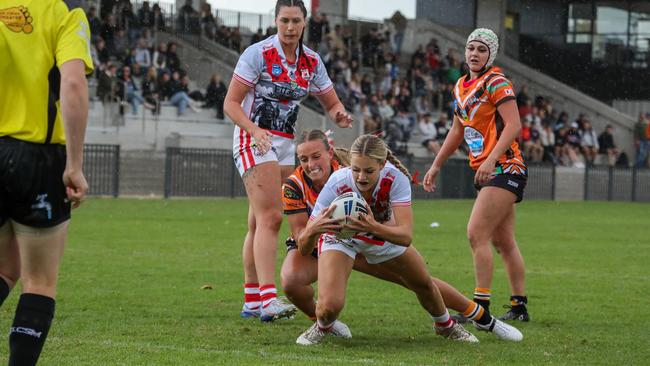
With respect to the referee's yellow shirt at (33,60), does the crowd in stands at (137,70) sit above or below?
above

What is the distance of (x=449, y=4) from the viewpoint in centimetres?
4725

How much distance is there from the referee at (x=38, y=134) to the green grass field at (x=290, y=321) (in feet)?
4.05

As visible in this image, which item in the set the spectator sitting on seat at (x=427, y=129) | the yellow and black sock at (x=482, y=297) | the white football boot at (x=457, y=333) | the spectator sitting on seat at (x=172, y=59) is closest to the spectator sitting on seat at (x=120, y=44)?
the spectator sitting on seat at (x=172, y=59)

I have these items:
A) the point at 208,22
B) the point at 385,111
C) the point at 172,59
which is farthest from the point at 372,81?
the point at 172,59

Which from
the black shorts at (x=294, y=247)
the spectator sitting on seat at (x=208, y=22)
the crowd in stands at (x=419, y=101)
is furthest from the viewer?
the spectator sitting on seat at (x=208, y=22)

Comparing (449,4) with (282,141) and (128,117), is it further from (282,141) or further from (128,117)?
(282,141)

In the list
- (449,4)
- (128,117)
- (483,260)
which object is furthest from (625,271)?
(449,4)

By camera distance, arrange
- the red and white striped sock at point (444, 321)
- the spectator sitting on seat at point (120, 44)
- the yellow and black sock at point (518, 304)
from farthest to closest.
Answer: the spectator sitting on seat at point (120, 44) → the yellow and black sock at point (518, 304) → the red and white striped sock at point (444, 321)

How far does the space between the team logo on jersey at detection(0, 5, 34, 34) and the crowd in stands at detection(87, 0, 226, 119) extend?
24.0 m

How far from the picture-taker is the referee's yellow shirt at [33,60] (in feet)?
16.1

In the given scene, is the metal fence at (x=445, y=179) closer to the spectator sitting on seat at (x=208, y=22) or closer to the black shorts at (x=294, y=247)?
the spectator sitting on seat at (x=208, y=22)

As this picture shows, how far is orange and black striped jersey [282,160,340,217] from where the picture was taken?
25.1 feet

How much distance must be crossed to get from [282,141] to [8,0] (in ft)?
12.4

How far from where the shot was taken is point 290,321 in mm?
8258
